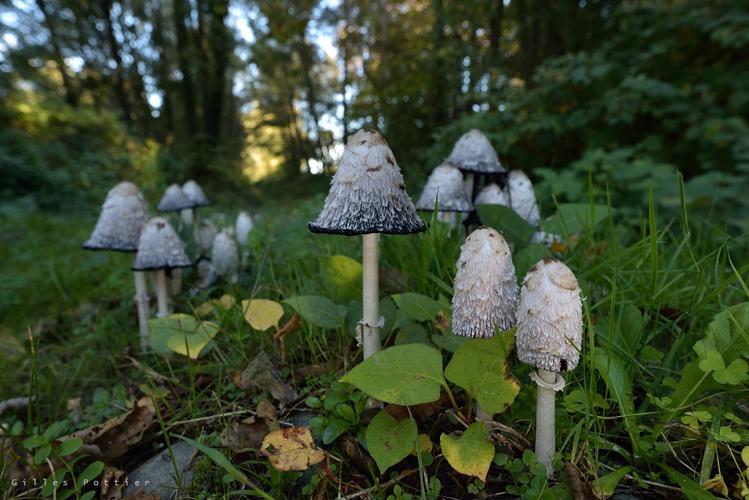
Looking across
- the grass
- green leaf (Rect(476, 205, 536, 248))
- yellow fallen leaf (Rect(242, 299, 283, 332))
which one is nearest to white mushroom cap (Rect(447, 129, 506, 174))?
the grass

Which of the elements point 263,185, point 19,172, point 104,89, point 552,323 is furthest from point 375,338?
point 104,89

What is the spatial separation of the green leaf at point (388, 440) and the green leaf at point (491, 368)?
0.68 ft

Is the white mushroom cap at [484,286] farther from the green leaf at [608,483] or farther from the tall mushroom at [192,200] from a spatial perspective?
the tall mushroom at [192,200]

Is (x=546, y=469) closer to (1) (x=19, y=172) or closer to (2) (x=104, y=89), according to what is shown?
(1) (x=19, y=172)

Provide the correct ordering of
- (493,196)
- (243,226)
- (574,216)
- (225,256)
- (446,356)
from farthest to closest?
(243,226) < (225,256) < (493,196) < (574,216) < (446,356)

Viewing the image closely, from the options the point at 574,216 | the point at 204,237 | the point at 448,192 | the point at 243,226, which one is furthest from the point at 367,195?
the point at 243,226

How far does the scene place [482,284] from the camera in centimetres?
115

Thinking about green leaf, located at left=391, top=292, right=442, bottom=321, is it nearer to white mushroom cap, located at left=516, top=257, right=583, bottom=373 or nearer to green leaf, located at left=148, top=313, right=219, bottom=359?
white mushroom cap, located at left=516, top=257, right=583, bottom=373

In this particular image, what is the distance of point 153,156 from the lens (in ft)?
31.4

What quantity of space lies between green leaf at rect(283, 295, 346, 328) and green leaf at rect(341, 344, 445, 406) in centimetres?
48

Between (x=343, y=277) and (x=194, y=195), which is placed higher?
(x=194, y=195)

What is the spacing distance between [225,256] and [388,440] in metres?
1.83

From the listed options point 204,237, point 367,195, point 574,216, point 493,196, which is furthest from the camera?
point 204,237

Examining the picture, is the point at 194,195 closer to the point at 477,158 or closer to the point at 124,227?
the point at 124,227
